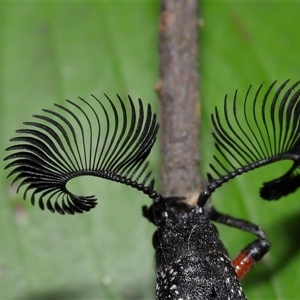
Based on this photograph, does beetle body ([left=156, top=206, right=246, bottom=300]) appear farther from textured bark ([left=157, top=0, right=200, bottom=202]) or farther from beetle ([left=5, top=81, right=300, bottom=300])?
textured bark ([left=157, top=0, right=200, bottom=202])

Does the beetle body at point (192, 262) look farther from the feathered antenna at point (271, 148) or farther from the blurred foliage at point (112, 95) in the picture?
the blurred foliage at point (112, 95)

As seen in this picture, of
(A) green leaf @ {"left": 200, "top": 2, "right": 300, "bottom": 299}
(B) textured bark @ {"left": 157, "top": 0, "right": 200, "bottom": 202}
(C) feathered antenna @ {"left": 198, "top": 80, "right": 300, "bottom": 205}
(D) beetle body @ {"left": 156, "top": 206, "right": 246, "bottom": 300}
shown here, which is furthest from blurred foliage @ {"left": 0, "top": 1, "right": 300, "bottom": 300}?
(D) beetle body @ {"left": 156, "top": 206, "right": 246, "bottom": 300}

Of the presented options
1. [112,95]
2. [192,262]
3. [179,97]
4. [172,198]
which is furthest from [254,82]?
[192,262]

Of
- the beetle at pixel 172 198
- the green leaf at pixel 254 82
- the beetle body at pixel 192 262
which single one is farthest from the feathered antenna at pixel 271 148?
the green leaf at pixel 254 82

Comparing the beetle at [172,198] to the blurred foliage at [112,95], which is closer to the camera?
the beetle at [172,198]

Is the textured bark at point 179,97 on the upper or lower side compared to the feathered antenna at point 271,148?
upper

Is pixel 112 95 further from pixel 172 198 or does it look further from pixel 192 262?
pixel 192 262

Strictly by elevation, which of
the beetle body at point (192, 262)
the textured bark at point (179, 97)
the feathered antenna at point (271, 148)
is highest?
the textured bark at point (179, 97)
